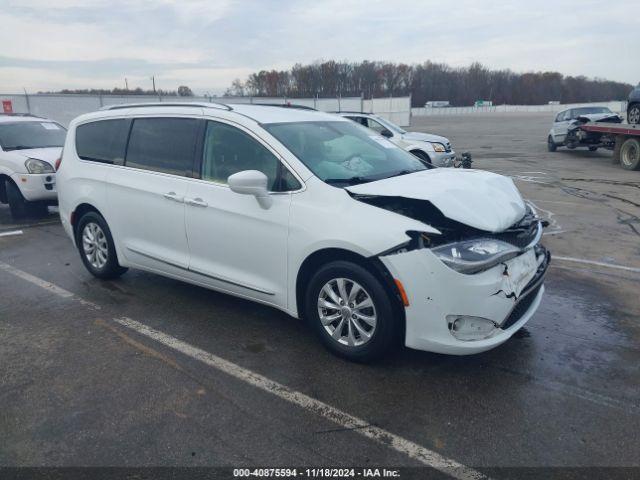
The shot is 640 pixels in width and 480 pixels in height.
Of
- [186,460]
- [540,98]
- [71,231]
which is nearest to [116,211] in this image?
[71,231]

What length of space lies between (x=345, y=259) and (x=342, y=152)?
1155 mm

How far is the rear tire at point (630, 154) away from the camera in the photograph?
14812mm

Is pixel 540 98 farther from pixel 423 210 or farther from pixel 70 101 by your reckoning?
pixel 423 210

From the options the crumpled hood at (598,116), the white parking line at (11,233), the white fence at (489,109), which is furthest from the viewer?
the white fence at (489,109)

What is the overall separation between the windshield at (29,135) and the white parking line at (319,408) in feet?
21.5

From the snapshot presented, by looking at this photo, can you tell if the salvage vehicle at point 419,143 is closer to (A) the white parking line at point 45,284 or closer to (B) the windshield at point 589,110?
(A) the white parking line at point 45,284

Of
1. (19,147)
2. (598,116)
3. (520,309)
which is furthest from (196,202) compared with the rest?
(598,116)

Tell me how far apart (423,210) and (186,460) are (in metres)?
2.11

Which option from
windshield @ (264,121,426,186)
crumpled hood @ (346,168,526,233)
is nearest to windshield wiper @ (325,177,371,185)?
windshield @ (264,121,426,186)

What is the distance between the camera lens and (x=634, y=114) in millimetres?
16062

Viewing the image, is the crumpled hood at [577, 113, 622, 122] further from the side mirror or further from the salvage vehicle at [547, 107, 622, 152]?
the side mirror

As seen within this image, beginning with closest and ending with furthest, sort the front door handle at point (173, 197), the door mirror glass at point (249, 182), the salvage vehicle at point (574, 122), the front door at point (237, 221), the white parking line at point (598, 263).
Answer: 1. the door mirror glass at point (249, 182)
2. the front door at point (237, 221)
3. the front door handle at point (173, 197)
4. the white parking line at point (598, 263)
5. the salvage vehicle at point (574, 122)

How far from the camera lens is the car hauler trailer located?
14836 mm

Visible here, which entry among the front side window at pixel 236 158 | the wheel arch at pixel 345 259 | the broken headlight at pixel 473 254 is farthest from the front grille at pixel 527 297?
the front side window at pixel 236 158
